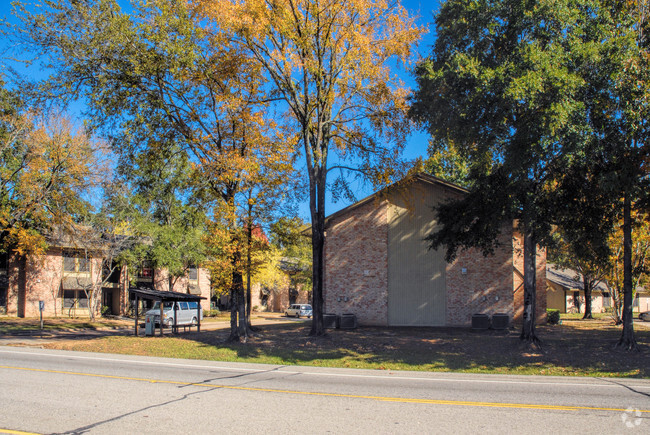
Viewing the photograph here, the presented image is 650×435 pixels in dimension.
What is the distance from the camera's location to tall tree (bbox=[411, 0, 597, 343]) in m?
13.4

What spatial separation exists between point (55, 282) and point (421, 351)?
34374 millimetres

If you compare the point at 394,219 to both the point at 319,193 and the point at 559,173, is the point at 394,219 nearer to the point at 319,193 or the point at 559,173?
the point at 319,193

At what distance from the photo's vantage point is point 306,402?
8.50m

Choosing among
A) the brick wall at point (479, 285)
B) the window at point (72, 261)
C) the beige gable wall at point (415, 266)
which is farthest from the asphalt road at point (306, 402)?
the window at point (72, 261)

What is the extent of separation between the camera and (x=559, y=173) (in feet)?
54.2

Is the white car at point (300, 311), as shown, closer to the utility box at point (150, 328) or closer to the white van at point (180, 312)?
the white van at point (180, 312)

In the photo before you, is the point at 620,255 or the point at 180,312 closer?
the point at 620,255

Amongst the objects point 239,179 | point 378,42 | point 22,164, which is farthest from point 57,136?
point 378,42

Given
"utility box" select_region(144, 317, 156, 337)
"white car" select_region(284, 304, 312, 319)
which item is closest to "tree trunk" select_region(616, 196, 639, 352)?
"utility box" select_region(144, 317, 156, 337)

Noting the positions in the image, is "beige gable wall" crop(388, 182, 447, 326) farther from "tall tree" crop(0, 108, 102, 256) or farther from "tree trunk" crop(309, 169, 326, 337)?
"tall tree" crop(0, 108, 102, 256)

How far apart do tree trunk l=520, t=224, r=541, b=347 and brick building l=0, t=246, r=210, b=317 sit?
23674 mm

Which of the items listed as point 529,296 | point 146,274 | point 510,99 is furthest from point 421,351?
point 146,274

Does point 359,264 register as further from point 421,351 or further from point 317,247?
point 421,351

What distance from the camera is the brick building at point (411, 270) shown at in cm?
2584
